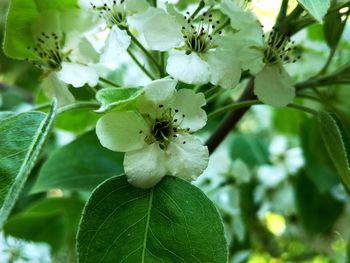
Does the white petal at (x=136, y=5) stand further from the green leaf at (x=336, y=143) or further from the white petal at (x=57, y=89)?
the green leaf at (x=336, y=143)

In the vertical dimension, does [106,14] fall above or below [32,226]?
above

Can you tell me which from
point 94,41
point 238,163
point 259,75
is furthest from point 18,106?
point 259,75

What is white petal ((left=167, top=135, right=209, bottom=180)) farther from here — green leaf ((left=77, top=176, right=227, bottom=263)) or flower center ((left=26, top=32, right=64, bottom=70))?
flower center ((left=26, top=32, right=64, bottom=70))

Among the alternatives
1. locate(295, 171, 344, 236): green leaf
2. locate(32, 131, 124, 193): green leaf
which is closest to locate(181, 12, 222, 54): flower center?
locate(32, 131, 124, 193): green leaf

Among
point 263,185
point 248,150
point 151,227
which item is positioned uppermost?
point 151,227

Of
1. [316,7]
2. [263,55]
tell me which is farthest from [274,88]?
[316,7]

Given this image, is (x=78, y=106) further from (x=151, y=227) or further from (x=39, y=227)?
(x=39, y=227)

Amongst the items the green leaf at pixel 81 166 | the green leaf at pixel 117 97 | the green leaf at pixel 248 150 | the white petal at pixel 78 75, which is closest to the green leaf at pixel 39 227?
the green leaf at pixel 81 166

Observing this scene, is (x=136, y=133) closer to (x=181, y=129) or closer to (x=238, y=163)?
(x=181, y=129)
